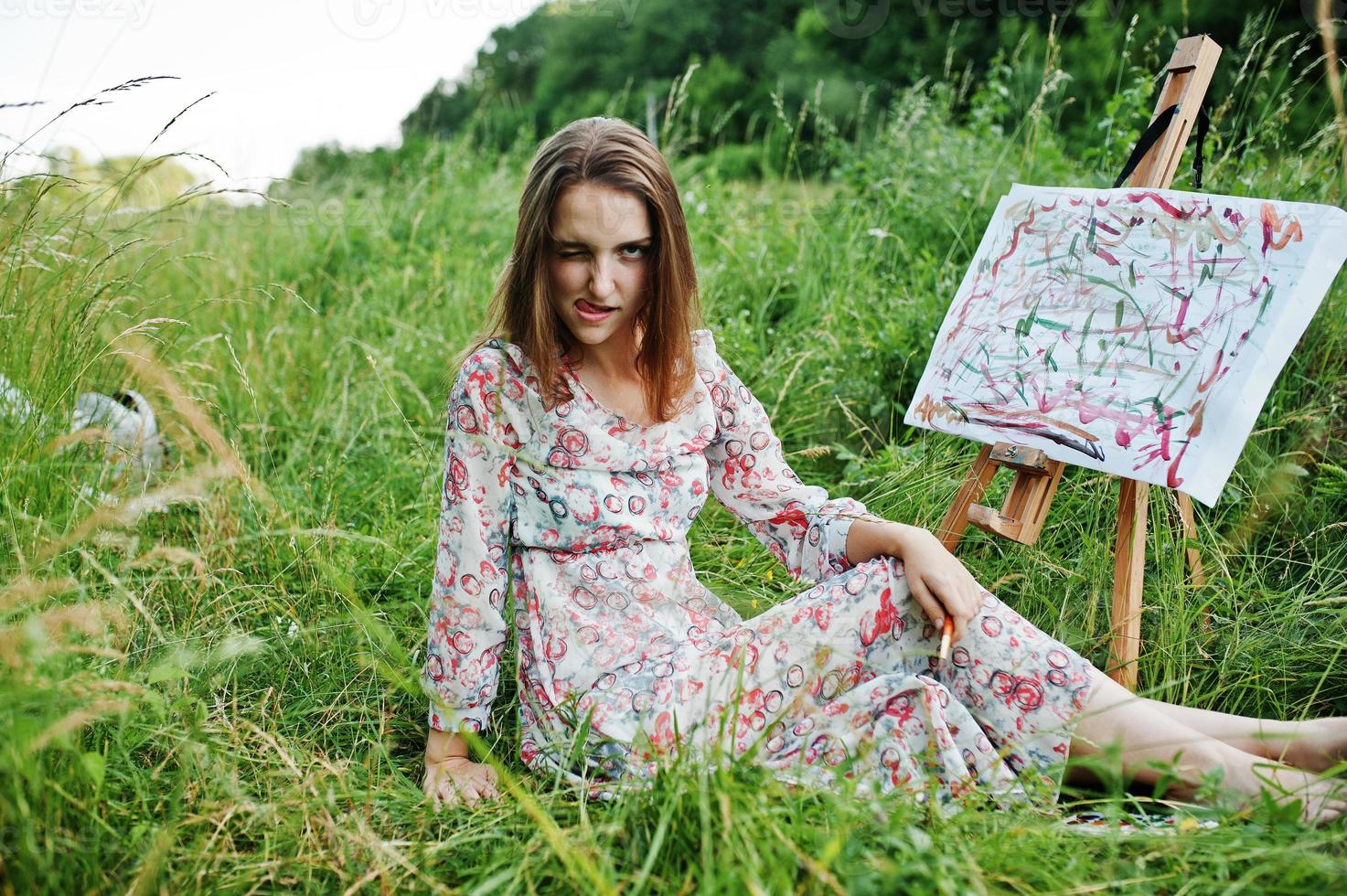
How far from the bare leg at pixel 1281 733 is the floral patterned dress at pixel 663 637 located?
0.71 feet

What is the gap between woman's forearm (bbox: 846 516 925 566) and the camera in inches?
60.7

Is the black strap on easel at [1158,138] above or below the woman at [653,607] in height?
above

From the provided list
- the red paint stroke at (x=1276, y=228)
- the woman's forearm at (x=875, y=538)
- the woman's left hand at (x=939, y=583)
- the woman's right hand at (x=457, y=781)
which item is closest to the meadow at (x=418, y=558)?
the woman's right hand at (x=457, y=781)

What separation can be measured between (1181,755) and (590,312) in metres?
1.13

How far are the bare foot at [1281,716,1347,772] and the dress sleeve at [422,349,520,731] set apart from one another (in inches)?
50.6

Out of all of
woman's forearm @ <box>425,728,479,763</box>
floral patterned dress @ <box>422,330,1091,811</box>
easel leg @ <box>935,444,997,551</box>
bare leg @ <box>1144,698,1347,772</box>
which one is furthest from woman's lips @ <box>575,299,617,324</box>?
bare leg @ <box>1144,698,1347,772</box>

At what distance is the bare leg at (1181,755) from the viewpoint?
1.32 metres

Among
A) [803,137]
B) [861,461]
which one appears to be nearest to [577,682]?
[861,461]

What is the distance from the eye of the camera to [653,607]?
1.67 metres

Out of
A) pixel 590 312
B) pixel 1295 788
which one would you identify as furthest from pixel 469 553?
pixel 1295 788

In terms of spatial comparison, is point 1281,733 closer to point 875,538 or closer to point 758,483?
point 875,538

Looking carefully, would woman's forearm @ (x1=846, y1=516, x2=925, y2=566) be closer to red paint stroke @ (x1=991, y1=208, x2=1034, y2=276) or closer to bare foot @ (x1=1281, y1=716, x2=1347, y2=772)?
bare foot @ (x1=1281, y1=716, x2=1347, y2=772)

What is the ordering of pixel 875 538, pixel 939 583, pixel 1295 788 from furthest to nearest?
pixel 875 538
pixel 939 583
pixel 1295 788

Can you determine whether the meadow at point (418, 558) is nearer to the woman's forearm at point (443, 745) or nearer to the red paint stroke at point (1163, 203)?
the woman's forearm at point (443, 745)
